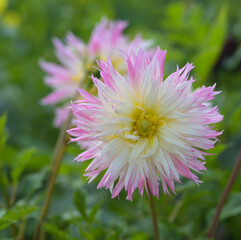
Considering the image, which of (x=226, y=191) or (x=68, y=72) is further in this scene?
(x=68, y=72)

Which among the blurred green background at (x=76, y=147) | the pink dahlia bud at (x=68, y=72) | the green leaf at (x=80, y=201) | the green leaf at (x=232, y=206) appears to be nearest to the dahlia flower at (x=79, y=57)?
the pink dahlia bud at (x=68, y=72)

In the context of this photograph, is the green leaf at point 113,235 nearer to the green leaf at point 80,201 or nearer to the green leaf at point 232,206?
the green leaf at point 80,201

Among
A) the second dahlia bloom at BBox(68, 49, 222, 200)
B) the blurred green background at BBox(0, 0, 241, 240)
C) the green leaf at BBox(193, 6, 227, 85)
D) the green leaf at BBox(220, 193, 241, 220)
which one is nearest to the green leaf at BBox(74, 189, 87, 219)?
the blurred green background at BBox(0, 0, 241, 240)

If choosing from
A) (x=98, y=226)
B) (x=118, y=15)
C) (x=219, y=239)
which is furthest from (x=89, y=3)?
(x=98, y=226)

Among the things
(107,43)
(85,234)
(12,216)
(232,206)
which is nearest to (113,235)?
(85,234)

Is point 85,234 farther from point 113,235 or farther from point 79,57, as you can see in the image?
point 79,57

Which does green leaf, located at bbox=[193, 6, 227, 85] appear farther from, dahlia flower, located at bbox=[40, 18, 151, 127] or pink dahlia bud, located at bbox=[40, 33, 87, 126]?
pink dahlia bud, located at bbox=[40, 33, 87, 126]
